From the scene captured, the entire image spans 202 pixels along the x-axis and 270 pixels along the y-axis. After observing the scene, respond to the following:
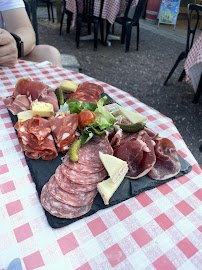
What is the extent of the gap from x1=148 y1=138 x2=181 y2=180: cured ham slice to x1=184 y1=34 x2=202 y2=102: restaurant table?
1.83m

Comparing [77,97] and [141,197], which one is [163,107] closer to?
[77,97]

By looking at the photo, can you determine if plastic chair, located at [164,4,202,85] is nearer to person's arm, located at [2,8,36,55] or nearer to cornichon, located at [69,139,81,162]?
person's arm, located at [2,8,36,55]

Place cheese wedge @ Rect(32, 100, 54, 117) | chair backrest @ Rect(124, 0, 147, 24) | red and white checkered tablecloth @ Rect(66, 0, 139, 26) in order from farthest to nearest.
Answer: chair backrest @ Rect(124, 0, 147, 24) → red and white checkered tablecloth @ Rect(66, 0, 139, 26) → cheese wedge @ Rect(32, 100, 54, 117)

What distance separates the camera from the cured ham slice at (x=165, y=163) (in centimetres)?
92

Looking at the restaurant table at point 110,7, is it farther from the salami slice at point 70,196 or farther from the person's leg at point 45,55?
the salami slice at point 70,196

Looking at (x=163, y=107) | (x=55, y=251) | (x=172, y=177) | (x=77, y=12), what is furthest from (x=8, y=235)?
(x=77, y=12)

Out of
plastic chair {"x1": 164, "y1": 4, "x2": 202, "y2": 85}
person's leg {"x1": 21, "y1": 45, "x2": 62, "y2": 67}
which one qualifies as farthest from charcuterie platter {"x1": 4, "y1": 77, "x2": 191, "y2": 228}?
plastic chair {"x1": 164, "y1": 4, "x2": 202, "y2": 85}

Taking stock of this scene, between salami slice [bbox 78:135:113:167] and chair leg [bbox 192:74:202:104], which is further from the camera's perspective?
chair leg [bbox 192:74:202:104]

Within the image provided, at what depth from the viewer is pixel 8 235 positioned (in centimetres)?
70

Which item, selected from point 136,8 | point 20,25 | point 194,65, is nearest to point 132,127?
point 20,25

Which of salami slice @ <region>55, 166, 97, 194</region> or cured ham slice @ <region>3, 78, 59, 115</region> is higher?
cured ham slice @ <region>3, 78, 59, 115</region>

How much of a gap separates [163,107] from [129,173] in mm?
2253

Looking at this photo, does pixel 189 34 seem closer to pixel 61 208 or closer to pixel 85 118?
pixel 85 118

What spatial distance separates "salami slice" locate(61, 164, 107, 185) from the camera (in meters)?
0.79
